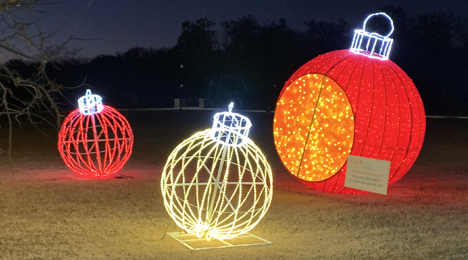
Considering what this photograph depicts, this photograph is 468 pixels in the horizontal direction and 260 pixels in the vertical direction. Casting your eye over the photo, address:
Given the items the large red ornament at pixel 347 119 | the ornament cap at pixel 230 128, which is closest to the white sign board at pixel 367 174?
the large red ornament at pixel 347 119

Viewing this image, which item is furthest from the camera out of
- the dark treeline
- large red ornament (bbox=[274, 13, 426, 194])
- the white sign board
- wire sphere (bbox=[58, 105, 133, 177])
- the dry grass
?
the dark treeline

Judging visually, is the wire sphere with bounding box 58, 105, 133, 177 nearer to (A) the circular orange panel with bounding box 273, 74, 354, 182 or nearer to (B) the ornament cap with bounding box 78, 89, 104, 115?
(B) the ornament cap with bounding box 78, 89, 104, 115

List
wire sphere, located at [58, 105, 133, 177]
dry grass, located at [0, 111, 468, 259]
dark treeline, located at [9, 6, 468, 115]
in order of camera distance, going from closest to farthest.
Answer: dry grass, located at [0, 111, 468, 259] → wire sphere, located at [58, 105, 133, 177] → dark treeline, located at [9, 6, 468, 115]

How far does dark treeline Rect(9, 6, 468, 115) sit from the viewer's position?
45.3m

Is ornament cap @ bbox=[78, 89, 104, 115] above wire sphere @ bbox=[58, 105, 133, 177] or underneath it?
above

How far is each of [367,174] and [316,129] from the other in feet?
5.04

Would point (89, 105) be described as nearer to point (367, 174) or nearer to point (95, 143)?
point (95, 143)

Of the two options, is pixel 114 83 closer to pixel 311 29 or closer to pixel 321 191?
pixel 311 29

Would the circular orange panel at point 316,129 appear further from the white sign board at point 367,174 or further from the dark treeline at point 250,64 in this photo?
the dark treeline at point 250,64

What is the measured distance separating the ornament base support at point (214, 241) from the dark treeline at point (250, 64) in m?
36.3

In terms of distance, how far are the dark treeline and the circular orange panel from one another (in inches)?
1280

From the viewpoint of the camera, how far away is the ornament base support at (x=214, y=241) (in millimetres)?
7238

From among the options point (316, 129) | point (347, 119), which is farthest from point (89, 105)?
point (347, 119)

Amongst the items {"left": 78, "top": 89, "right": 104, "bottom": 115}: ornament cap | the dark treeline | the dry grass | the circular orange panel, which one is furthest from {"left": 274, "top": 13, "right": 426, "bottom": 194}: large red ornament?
the dark treeline
